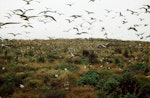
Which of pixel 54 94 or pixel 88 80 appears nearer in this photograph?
pixel 54 94

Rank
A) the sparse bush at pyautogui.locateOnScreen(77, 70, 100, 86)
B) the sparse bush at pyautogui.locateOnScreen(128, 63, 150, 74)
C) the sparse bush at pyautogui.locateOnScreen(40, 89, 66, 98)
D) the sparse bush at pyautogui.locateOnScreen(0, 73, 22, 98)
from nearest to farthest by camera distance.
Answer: the sparse bush at pyautogui.locateOnScreen(40, 89, 66, 98), the sparse bush at pyautogui.locateOnScreen(0, 73, 22, 98), the sparse bush at pyautogui.locateOnScreen(77, 70, 100, 86), the sparse bush at pyautogui.locateOnScreen(128, 63, 150, 74)

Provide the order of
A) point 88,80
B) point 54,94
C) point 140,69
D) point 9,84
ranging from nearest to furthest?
point 54,94
point 9,84
point 88,80
point 140,69

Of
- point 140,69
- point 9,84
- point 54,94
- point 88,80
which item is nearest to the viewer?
point 54,94

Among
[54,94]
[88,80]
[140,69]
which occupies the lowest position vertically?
[54,94]

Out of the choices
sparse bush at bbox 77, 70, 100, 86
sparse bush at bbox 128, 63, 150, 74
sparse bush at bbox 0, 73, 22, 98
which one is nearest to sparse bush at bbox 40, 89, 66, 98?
sparse bush at bbox 0, 73, 22, 98

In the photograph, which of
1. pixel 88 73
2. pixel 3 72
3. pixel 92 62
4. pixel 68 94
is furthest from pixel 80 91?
pixel 92 62

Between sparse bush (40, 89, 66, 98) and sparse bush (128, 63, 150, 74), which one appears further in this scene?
sparse bush (128, 63, 150, 74)

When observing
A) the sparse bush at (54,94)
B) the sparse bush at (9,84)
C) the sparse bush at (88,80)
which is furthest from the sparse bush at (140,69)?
the sparse bush at (9,84)

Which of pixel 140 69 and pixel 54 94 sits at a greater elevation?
pixel 140 69

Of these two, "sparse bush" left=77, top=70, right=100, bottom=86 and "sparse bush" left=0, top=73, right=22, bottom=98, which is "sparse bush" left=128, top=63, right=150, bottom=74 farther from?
"sparse bush" left=0, top=73, right=22, bottom=98

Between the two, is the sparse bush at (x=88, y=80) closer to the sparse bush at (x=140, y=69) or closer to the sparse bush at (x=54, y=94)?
the sparse bush at (x=54, y=94)

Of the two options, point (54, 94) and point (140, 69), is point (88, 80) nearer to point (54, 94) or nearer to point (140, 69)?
point (54, 94)

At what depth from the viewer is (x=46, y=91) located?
464 inches

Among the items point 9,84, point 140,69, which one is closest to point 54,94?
point 9,84
